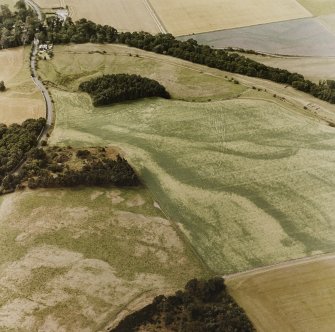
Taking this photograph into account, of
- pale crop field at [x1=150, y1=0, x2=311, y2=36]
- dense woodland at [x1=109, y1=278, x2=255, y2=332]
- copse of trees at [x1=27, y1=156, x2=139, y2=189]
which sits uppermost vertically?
pale crop field at [x1=150, y1=0, x2=311, y2=36]

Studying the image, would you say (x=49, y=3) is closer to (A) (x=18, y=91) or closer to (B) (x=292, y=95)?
(A) (x=18, y=91)

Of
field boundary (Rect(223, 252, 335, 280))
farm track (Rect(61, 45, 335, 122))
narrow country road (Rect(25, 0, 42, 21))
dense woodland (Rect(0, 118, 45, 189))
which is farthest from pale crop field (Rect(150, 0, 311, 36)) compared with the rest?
field boundary (Rect(223, 252, 335, 280))

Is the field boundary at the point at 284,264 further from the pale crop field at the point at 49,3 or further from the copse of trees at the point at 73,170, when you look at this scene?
the pale crop field at the point at 49,3

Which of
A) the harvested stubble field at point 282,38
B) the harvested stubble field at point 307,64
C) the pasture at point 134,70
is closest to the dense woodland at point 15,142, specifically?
the pasture at point 134,70

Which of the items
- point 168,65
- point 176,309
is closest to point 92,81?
point 168,65

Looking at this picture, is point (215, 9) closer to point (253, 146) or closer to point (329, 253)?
point (253, 146)

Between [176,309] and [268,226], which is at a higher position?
[268,226]

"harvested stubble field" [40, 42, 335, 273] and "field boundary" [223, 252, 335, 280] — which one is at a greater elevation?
"harvested stubble field" [40, 42, 335, 273]

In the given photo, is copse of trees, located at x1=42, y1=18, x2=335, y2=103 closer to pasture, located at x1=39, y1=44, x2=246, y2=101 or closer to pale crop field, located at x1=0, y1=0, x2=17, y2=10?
pasture, located at x1=39, y1=44, x2=246, y2=101
